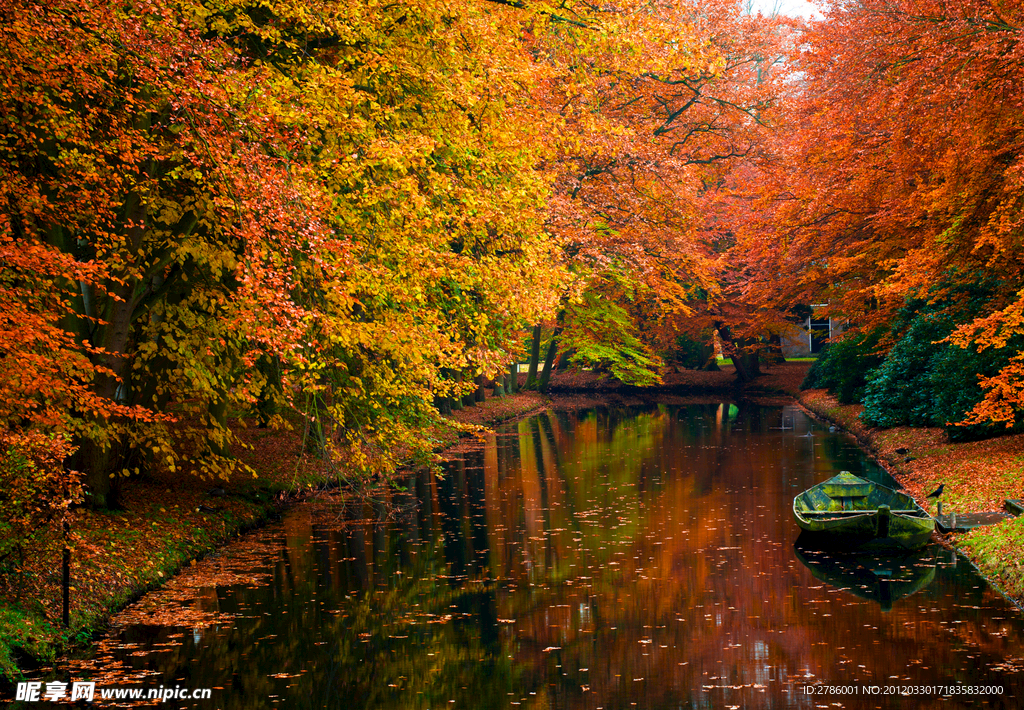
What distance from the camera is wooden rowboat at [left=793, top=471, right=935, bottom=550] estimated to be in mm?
15242

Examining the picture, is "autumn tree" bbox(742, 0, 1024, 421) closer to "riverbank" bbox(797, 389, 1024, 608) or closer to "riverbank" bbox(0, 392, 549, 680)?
"riverbank" bbox(797, 389, 1024, 608)

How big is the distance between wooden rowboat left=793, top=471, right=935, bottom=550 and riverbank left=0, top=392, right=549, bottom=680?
629 centimetres

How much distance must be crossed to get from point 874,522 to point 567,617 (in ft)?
19.4

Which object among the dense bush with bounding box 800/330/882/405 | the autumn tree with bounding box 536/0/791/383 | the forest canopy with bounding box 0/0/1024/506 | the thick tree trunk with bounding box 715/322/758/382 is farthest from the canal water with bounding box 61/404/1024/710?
the thick tree trunk with bounding box 715/322/758/382

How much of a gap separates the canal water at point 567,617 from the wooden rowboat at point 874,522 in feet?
1.10

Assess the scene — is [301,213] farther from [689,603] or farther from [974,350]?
[974,350]

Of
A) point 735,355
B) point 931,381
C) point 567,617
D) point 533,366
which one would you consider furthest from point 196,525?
point 735,355

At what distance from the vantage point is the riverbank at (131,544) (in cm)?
1064

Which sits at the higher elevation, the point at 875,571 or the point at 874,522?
the point at 874,522

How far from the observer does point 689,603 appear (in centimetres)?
1252

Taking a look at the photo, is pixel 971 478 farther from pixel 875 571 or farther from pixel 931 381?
pixel 875 571

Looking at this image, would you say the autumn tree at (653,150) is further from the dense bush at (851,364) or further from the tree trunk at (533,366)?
the tree trunk at (533,366)

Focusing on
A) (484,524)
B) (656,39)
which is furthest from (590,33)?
(484,524)

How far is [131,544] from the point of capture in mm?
14586
